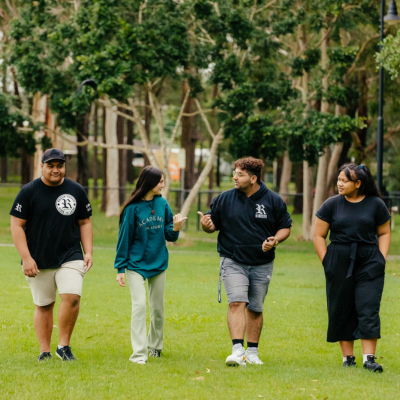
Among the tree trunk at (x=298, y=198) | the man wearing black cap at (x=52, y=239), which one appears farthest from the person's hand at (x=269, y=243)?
the tree trunk at (x=298, y=198)

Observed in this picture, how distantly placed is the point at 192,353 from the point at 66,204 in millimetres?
2093

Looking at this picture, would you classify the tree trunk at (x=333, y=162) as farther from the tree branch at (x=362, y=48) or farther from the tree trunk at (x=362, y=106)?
the tree branch at (x=362, y=48)

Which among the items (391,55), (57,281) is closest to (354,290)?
(57,281)

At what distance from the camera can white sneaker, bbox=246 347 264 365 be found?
6.39 metres

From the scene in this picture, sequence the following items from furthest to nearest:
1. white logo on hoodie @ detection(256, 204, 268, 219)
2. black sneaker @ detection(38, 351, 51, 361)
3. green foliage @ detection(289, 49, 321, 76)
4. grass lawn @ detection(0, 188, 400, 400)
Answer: green foliage @ detection(289, 49, 321, 76) → white logo on hoodie @ detection(256, 204, 268, 219) → black sneaker @ detection(38, 351, 51, 361) → grass lawn @ detection(0, 188, 400, 400)

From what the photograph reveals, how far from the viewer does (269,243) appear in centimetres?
615

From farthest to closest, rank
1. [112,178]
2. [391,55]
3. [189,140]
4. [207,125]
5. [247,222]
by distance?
[112,178], [189,140], [207,125], [391,55], [247,222]

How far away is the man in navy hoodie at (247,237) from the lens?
20.6ft

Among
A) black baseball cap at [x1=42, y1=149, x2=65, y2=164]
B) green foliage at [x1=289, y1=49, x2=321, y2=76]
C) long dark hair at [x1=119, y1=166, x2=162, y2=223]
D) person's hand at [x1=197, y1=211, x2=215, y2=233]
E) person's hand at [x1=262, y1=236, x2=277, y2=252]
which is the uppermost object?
green foliage at [x1=289, y1=49, x2=321, y2=76]

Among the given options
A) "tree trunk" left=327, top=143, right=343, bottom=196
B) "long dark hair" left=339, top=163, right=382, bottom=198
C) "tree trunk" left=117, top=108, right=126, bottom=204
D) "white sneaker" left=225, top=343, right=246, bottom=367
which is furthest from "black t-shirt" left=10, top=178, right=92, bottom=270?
"tree trunk" left=117, top=108, right=126, bottom=204

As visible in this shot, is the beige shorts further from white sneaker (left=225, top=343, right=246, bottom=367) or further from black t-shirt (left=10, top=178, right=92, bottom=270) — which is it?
white sneaker (left=225, top=343, right=246, bottom=367)

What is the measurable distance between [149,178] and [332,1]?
16054 millimetres

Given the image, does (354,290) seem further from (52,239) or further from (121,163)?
(121,163)

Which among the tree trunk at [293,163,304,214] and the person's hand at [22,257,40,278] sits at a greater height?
the person's hand at [22,257,40,278]
